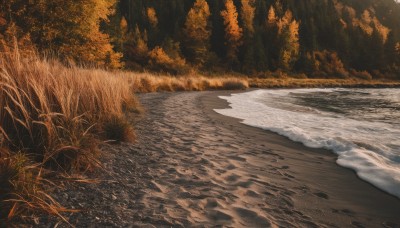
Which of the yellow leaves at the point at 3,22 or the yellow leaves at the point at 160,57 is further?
the yellow leaves at the point at 160,57

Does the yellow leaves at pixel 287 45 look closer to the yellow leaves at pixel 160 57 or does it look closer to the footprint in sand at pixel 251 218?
the yellow leaves at pixel 160 57

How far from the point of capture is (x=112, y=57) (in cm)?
2194

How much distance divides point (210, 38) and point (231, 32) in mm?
6467

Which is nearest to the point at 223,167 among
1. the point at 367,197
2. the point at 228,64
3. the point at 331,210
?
the point at 331,210

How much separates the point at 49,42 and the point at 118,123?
13.7 meters

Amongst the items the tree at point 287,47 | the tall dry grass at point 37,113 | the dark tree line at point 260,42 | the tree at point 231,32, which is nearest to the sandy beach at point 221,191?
the tall dry grass at point 37,113

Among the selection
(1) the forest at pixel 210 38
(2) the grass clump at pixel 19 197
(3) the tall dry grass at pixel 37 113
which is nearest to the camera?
(2) the grass clump at pixel 19 197

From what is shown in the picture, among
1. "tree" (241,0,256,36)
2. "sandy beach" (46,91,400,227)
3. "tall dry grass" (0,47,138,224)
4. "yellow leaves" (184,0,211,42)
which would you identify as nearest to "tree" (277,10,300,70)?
"tree" (241,0,256,36)

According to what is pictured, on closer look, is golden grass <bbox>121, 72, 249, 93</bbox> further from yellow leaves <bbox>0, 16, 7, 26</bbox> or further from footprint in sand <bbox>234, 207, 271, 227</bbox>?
footprint in sand <bbox>234, 207, 271, 227</bbox>

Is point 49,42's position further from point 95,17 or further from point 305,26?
point 305,26

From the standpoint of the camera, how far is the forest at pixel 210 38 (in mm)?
16203

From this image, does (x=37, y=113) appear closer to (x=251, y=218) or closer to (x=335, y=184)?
(x=251, y=218)

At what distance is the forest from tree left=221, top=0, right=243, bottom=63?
18 centimetres

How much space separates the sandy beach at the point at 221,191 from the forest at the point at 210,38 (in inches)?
500
